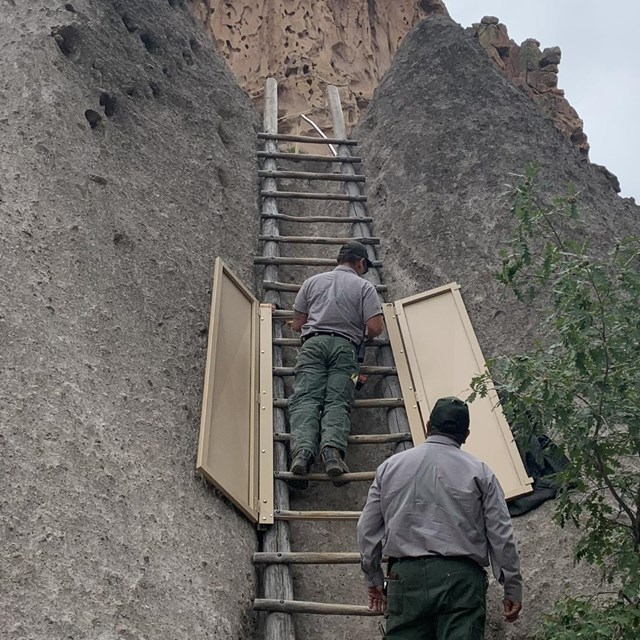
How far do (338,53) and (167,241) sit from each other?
6318 mm

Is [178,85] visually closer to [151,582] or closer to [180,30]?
[180,30]

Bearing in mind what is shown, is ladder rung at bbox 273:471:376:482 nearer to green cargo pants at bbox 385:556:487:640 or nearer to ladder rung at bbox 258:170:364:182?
green cargo pants at bbox 385:556:487:640

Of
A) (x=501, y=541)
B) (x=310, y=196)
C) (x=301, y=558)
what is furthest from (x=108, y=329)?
(x=310, y=196)

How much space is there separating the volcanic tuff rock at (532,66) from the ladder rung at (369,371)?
32.3ft

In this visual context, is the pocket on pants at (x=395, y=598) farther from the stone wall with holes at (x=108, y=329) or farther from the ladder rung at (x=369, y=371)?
the ladder rung at (x=369, y=371)

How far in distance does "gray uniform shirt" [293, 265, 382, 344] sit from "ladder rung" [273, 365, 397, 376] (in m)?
0.25

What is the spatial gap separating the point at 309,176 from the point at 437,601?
496 centimetres

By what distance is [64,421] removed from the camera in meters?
3.80

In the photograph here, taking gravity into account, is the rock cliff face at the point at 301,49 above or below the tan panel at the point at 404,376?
above

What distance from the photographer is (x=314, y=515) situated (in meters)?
4.52

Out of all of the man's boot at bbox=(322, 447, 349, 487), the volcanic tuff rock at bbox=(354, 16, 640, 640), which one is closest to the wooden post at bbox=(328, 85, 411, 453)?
the volcanic tuff rock at bbox=(354, 16, 640, 640)

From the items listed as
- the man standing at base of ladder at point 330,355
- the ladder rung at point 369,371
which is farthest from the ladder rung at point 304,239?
the ladder rung at point 369,371

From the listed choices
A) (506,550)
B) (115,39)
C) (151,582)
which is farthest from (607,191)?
(151,582)

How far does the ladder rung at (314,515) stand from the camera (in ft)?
14.8
